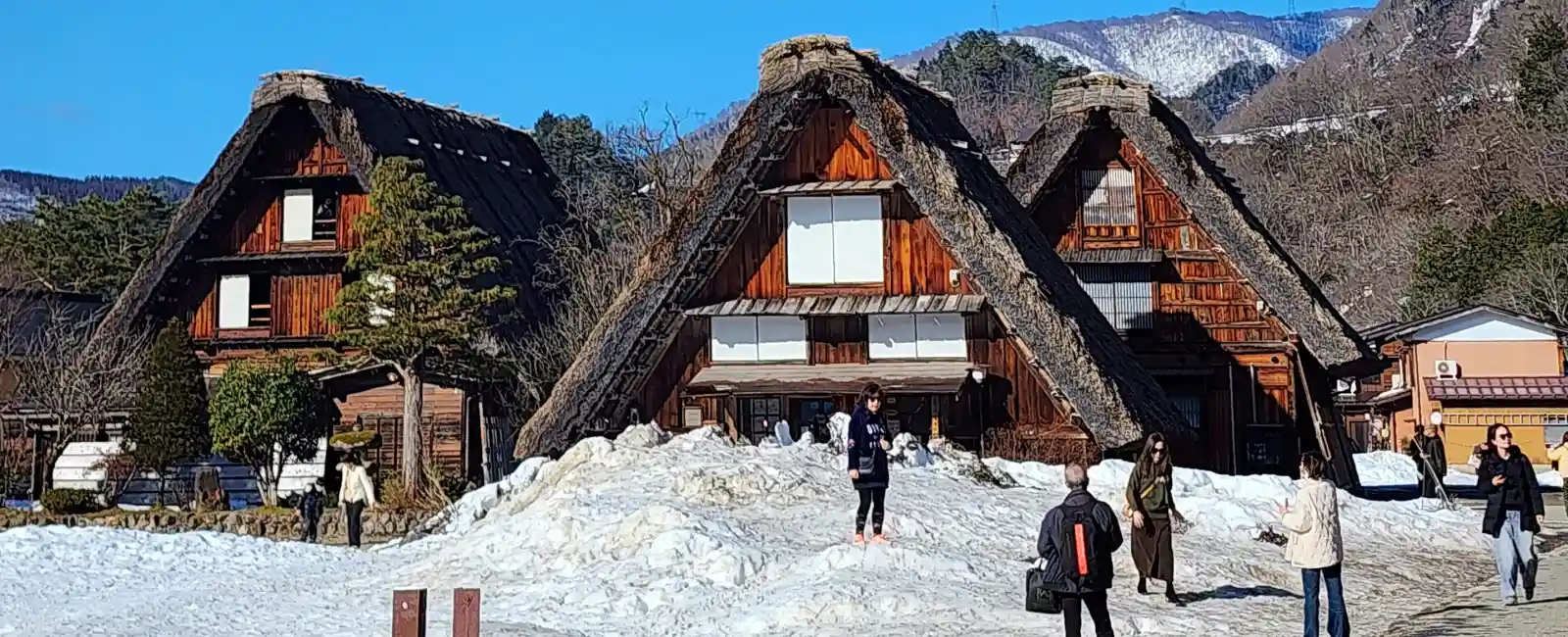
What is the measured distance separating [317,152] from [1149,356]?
1843 cm

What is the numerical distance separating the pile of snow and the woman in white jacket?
1010 inches

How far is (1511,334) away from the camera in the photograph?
1810 inches

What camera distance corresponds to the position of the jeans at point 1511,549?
13.5 metres

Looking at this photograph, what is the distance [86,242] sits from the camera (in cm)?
5425

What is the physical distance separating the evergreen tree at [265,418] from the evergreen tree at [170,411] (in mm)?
1363

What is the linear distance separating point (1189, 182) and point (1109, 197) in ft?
5.74

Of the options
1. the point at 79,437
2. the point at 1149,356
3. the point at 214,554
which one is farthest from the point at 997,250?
the point at 79,437

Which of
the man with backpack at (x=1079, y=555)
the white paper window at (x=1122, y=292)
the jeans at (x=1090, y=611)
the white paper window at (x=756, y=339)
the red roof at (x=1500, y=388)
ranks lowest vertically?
the jeans at (x=1090, y=611)

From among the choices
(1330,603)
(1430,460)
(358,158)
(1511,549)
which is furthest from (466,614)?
(358,158)

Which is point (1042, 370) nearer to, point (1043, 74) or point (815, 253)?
point (815, 253)

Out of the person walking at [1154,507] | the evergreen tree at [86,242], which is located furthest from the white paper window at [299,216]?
the person walking at [1154,507]

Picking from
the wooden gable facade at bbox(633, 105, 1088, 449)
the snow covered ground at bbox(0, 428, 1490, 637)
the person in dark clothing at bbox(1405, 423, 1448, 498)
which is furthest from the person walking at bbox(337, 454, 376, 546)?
the person in dark clothing at bbox(1405, 423, 1448, 498)

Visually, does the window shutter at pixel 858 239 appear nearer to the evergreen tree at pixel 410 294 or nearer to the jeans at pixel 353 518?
the evergreen tree at pixel 410 294

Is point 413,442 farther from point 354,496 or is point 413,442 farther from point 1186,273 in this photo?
point 1186,273
